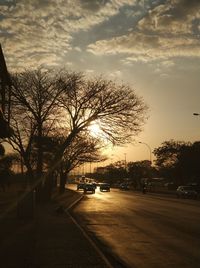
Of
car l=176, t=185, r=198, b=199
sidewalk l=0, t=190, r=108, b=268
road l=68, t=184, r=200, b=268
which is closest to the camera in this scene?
sidewalk l=0, t=190, r=108, b=268

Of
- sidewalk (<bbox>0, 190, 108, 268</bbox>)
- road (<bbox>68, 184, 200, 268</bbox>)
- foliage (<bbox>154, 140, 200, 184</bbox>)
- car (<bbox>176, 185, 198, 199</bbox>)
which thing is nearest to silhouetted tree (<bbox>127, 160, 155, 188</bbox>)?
foliage (<bbox>154, 140, 200, 184</bbox>)

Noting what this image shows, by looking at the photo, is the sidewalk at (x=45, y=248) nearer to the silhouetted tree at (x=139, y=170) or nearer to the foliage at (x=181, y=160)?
the foliage at (x=181, y=160)

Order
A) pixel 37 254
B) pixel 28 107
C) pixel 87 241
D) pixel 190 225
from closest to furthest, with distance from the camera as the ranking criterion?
pixel 37 254 → pixel 87 241 → pixel 190 225 → pixel 28 107

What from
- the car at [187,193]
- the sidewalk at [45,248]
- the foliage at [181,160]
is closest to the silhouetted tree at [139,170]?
the foliage at [181,160]

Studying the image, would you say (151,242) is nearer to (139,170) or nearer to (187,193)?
(187,193)

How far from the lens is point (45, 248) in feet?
42.1

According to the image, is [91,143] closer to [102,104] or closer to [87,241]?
[102,104]

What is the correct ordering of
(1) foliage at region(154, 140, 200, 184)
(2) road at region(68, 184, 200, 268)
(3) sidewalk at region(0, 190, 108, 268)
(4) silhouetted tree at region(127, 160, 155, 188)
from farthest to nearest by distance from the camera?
(4) silhouetted tree at region(127, 160, 155, 188), (1) foliage at region(154, 140, 200, 184), (2) road at region(68, 184, 200, 268), (3) sidewalk at region(0, 190, 108, 268)

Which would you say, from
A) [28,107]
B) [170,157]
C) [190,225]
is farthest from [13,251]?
[170,157]

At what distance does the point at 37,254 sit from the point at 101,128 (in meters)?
26.9

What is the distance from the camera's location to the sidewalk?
34.6ft

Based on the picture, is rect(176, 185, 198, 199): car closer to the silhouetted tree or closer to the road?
the road

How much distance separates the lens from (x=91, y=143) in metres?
62.8

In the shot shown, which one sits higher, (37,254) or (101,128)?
(101,128)
